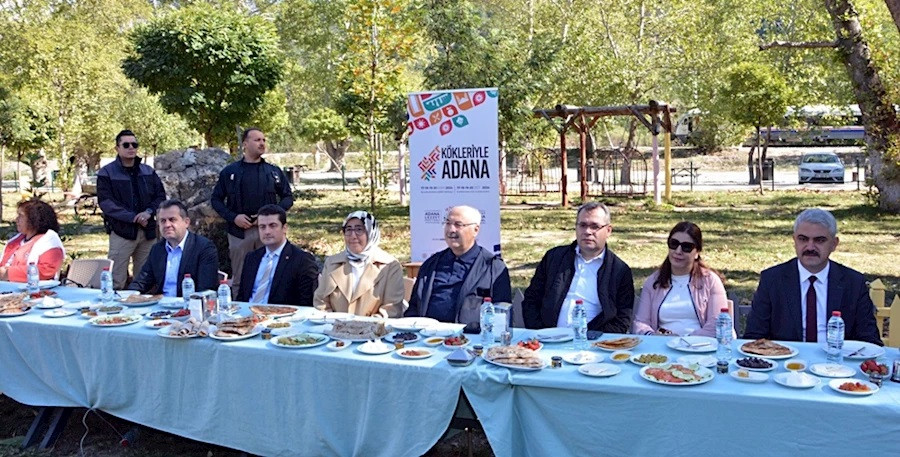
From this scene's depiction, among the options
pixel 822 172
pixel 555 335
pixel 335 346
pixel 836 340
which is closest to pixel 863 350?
pixel 836 340

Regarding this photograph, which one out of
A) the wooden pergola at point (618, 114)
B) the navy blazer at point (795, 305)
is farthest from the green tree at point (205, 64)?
the navy blazer at point (795, 305)

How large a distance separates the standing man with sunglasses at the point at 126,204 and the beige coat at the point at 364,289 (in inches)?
106

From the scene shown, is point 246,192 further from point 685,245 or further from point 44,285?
point 685,245

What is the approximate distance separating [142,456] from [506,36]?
43.3 ft

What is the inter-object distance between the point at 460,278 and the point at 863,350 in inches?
85.0

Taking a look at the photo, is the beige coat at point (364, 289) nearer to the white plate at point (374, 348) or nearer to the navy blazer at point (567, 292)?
the navy blazer at point (567, 292)

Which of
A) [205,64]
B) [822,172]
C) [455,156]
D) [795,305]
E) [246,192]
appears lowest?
[795,305]

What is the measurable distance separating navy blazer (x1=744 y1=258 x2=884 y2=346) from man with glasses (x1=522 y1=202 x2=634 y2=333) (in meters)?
0.70

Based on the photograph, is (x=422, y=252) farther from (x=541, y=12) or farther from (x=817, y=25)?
(x=541, y=12)

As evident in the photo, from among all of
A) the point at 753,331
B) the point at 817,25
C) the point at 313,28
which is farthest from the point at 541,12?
the point at 753,331

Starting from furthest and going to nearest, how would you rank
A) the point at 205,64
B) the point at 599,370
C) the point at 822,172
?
the point at 822,172 < the point at 205,64 < the point at 599,370

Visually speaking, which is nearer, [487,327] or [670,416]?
[670,416]

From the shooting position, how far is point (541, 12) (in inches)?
1110

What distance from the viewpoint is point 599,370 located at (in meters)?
3.21
